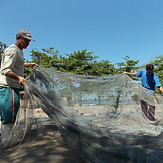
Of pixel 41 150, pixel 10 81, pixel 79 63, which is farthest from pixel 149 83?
pixel 79 63

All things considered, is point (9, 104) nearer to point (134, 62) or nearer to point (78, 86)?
point (78, 86)

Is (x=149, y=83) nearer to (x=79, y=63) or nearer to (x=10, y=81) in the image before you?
(x=10, y=81)

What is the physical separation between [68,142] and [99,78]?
6.23ft

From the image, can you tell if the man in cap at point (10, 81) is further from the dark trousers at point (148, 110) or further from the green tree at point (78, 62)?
the green tree at point (78, 62)

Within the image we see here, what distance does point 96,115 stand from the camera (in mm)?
2938

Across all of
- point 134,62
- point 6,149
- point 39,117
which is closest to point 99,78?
point 39,117

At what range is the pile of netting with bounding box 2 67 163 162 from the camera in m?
1.24

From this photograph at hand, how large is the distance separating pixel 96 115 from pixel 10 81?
1878 mm

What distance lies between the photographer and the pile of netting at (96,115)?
4.06 ft

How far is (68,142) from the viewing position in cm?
139

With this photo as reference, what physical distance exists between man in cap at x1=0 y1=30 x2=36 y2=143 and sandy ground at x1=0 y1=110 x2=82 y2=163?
0.26 meters

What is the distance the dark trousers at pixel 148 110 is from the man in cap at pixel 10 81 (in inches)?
92.9

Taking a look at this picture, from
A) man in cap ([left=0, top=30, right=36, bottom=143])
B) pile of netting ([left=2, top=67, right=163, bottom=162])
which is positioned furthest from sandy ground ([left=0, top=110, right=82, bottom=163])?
man in cap ([left=0, top=30, right=36, bottom=143])

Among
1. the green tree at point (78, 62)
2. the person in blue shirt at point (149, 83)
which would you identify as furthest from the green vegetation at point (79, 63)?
the person in blue shirt at point (149, 83)
